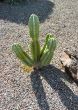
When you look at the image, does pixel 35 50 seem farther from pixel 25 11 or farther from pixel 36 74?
pixel 25 11

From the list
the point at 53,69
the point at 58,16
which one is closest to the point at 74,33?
the point at 58,16

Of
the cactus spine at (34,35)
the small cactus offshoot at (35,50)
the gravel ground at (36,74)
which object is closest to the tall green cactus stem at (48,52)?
the small cactus offshoot at (35,50)

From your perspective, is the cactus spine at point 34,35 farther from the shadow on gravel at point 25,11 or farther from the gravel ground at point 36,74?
the shadow on gravel at point 25,11

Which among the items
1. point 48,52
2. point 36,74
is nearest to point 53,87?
point 36,74

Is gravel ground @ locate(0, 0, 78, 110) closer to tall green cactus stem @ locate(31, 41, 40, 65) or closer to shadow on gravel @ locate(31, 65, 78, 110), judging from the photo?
shadow on gravel @ locate(31, 65, 78, 110)

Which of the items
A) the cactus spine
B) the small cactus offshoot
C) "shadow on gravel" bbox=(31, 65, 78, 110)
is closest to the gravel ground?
"shadow on gravel" bbox=(31, 65, 78, 110)
